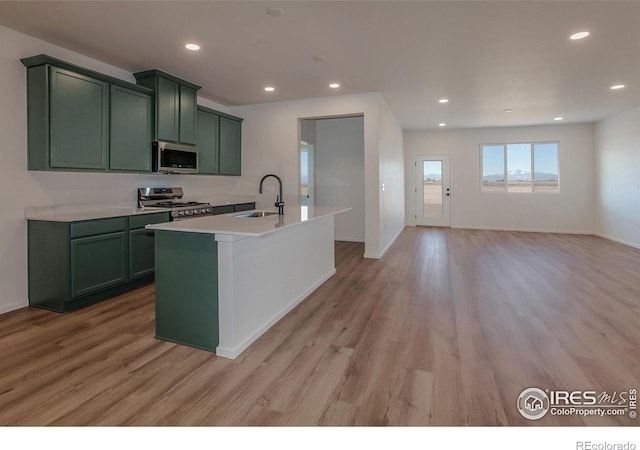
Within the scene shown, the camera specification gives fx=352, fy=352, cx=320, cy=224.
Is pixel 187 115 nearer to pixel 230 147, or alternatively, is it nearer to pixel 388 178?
pixel 230 147

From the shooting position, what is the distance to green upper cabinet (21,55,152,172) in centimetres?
325

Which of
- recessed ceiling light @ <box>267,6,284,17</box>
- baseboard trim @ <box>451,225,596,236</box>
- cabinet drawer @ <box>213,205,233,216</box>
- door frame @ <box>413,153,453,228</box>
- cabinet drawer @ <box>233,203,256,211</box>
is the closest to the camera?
recessed ceiling light @ <box>267,6,284,17</box>

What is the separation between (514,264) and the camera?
520cm

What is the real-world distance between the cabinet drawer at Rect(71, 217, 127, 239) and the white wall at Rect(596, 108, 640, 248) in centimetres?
840

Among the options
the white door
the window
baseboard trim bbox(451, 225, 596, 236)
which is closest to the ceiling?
the window

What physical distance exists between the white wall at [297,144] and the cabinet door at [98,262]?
283cm

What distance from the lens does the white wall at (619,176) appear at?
6547 millimetres

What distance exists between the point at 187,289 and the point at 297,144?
392 centimetres

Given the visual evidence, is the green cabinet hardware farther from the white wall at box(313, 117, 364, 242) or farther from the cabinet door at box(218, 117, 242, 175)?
the white wall at box(313, 117, 364, 242)
